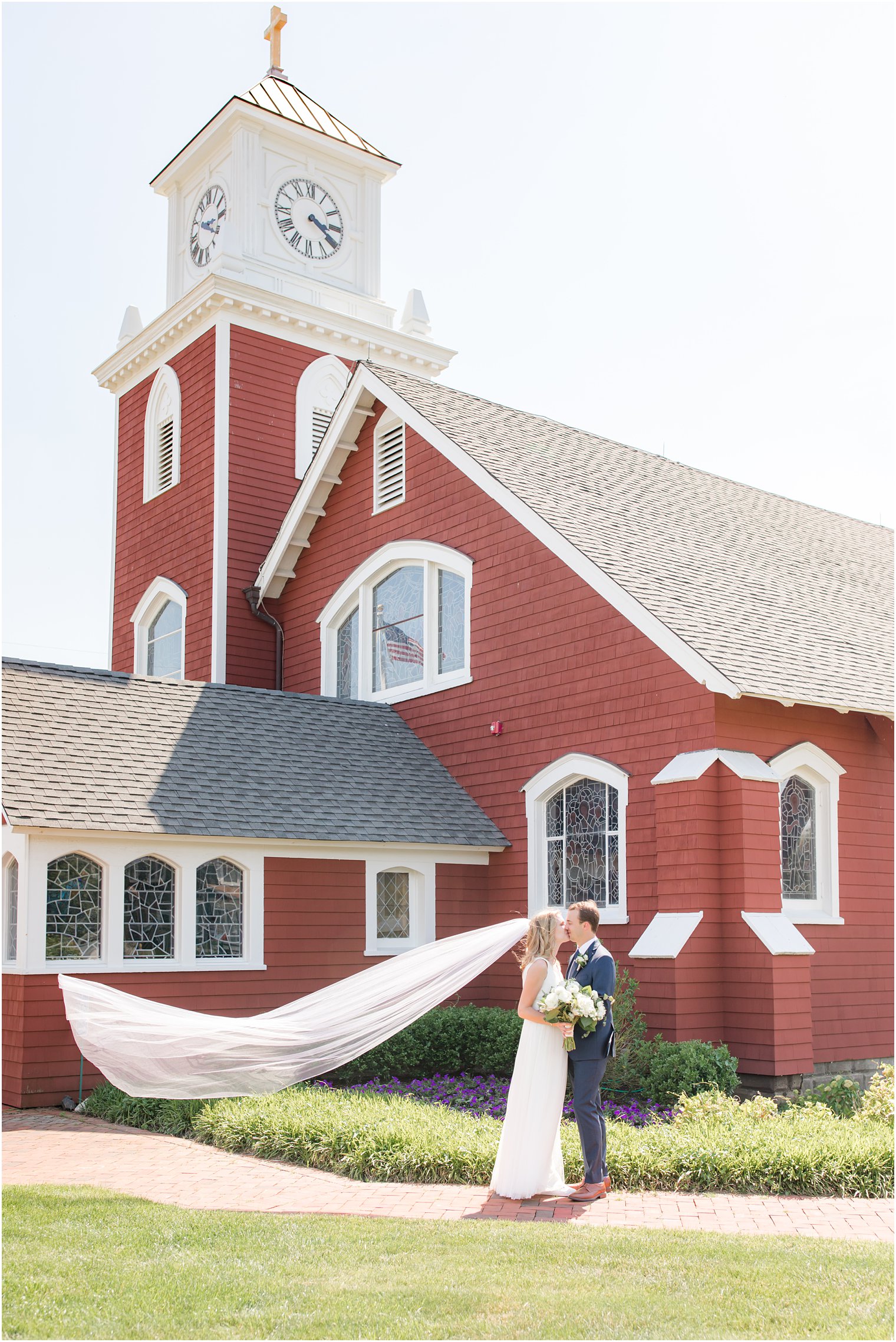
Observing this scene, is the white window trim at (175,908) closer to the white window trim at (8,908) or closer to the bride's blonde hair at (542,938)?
the white window trim at (8,908)

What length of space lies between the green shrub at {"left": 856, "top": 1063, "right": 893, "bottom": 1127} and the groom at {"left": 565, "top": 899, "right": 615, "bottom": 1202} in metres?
3.33

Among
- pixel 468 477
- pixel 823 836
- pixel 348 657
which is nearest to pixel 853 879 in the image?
pixel 823 836

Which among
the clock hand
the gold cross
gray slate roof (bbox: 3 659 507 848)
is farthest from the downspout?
the gold cross

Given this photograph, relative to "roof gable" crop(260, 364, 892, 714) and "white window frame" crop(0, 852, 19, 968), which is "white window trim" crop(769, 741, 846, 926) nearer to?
"roof gable" crop(260, 364, 892, 714)

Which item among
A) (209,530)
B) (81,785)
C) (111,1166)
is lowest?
(111,1166)

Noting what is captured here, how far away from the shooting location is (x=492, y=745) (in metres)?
16.4

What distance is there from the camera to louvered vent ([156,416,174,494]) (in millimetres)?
23578

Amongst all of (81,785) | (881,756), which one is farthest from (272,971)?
(881,756)

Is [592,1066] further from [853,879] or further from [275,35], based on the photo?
[275,35]

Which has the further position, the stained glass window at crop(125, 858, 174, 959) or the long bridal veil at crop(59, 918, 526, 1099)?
the stained glass window at crop(125, 858, 174, 959)

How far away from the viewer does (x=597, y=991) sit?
352 inches

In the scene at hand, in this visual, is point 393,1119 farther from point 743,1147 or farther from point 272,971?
point 272,971

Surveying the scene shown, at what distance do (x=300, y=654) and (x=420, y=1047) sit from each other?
27.4 ft

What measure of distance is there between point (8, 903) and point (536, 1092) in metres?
7.01
